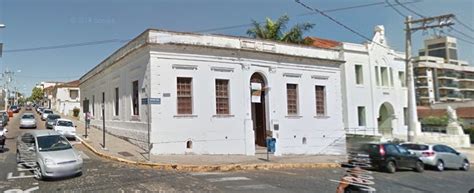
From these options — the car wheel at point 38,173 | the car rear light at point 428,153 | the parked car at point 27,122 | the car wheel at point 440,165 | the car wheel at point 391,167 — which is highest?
the parked car at point 27,122

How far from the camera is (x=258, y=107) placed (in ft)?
72.0

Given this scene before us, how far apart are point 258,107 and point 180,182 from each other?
1178cm

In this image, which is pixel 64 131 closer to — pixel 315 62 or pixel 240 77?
pixel 240 77

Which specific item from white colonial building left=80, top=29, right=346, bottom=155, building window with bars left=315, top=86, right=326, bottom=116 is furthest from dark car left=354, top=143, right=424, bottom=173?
building window with bars left=315, top=86, right=326, bottom=116

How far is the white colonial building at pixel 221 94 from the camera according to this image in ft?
57.7

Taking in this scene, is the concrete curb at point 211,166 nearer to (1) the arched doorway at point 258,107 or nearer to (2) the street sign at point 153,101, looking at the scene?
(2) the street sign at point 153,101

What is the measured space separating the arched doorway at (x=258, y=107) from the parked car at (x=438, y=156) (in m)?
8.12

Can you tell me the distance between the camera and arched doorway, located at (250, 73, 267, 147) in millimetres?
20844

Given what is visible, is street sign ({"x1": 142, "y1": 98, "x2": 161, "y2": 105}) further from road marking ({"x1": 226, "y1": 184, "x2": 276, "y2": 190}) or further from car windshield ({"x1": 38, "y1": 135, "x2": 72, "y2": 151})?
road marking ({"x1": 226, "y1": 184, "x2": 276, "y2": 190})

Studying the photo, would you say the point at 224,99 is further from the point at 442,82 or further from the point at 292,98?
the point at 442,82

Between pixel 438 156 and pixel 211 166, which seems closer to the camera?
pixel 211 166

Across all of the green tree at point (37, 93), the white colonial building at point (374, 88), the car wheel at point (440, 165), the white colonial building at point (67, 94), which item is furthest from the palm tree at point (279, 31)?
the green tree at point (37, 93)

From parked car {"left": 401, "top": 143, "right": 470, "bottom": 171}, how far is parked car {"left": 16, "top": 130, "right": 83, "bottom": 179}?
54.8 feet

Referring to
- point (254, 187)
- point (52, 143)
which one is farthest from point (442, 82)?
point (52, 143)
